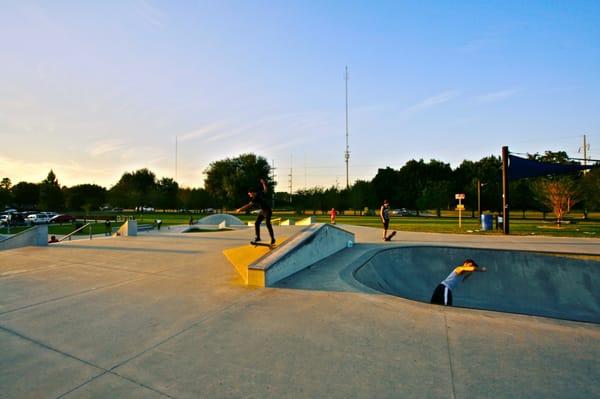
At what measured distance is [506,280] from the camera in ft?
31.6

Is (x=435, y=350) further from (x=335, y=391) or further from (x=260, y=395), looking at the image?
(x=260, y=395)

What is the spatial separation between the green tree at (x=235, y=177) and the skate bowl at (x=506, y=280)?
187 feet

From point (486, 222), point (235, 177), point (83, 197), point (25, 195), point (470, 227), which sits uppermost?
point (235, 177)

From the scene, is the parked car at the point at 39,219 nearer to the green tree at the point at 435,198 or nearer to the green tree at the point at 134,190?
the green tree at the point at 134,190

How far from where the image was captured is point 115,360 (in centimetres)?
325

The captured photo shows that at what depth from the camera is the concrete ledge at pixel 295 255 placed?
6.34 meters

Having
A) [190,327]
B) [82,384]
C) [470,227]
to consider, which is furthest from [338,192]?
[82,384]

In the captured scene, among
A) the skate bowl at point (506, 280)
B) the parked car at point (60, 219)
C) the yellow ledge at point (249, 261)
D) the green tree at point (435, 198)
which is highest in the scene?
the green tree at point (435, 198)

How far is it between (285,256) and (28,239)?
11.8m

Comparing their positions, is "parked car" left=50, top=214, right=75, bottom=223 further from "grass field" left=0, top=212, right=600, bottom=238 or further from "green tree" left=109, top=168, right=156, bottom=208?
"green tree" left=109, top=168, right=156, bottom=208

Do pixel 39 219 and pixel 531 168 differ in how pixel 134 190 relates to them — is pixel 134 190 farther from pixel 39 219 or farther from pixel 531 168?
pixel 531 168

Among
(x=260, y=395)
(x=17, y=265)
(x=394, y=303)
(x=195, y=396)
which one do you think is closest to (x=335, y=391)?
(x=260, y=395)

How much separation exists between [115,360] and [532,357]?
4.22 m

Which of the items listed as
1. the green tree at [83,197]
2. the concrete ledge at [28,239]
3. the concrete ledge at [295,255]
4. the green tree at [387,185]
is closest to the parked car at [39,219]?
the concrete ledge at [28,239]
